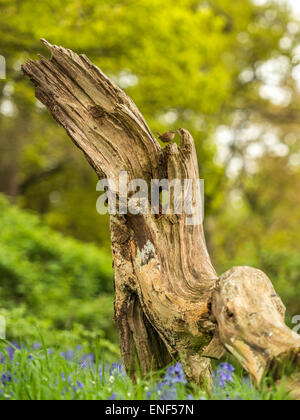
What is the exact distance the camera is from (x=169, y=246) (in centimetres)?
285

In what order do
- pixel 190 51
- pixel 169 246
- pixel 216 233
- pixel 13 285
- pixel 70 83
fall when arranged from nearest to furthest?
1. pixel 169 246
2. pixel 70 83
3. pixel 13 285
4. pixel 190 51
5. pixel 216 233

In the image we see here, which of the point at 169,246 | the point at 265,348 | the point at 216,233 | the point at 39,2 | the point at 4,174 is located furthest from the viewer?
the point at 216,233

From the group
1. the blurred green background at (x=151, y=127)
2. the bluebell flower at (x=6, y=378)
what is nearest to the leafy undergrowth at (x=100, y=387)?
the bluebell flower at (x=6, y=378)

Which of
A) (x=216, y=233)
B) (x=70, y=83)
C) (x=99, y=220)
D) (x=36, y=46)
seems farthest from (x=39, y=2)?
(x=216, y=233)

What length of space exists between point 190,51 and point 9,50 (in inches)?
133

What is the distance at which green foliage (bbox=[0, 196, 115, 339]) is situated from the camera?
6.61 m

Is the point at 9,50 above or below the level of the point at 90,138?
above

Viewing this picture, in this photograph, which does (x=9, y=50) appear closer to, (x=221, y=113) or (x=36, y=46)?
(x=36, y=46)

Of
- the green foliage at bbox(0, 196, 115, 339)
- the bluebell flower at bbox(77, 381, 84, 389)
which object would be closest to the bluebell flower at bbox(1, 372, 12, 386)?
the bluebell flower at bbox(77, 381, 84, 389)

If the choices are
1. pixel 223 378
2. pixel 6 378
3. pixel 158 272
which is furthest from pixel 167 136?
pixel 6 378

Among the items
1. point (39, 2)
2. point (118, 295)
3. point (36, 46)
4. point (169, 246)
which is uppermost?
point (39, 2)

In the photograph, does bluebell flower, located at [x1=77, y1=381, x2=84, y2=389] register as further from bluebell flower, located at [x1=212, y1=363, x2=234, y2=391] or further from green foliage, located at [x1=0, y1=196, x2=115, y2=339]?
Result: green foliage, located at [x1=0, y1=196, x2=115, y2=339]

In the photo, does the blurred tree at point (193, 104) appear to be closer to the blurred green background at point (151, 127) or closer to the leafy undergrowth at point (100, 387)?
the blurred green background at point (151, 127)

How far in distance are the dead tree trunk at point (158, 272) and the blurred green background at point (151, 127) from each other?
193 centimetres
